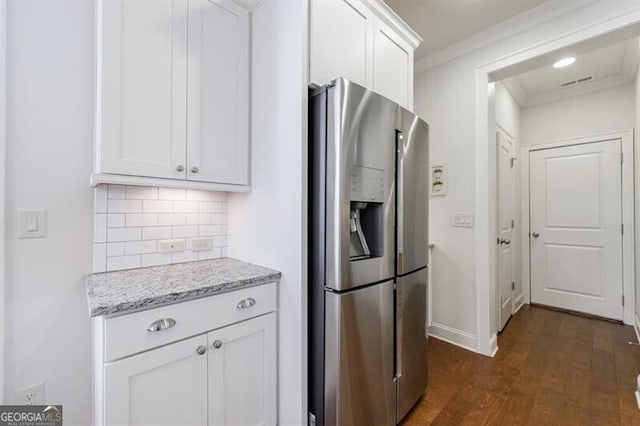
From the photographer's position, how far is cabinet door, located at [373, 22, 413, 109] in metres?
1.78

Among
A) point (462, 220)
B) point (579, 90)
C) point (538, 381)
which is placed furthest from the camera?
point (579, 90)

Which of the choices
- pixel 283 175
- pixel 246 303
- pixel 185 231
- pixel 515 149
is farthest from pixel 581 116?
pixel 185 231

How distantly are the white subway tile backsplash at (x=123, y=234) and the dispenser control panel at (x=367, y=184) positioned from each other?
46.1 inches

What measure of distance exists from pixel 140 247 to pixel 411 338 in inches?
63.7

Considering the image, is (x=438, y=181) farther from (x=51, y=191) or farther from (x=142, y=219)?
(x=51, y=191)

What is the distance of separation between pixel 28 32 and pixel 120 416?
5.36 feet

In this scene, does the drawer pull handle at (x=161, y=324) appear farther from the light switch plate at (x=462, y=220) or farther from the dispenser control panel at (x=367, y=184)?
the light switch plate at (x=462, y=220)

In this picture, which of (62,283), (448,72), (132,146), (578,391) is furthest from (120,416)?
(448,72)

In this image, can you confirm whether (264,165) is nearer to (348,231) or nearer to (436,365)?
(348,231)

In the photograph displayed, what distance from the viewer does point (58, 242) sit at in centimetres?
133

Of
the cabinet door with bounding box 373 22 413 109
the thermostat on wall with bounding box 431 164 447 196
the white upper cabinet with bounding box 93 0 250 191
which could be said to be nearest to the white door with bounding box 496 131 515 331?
the thermostat on wall with bounding box 431 164 447 196

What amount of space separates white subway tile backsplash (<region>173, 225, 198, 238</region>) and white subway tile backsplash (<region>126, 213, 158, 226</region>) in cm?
12

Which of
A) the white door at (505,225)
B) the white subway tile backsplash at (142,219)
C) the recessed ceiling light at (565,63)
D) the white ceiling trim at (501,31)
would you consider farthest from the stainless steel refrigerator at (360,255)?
the recessed ceiling light at (565,63)

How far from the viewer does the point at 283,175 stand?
1447 mm
